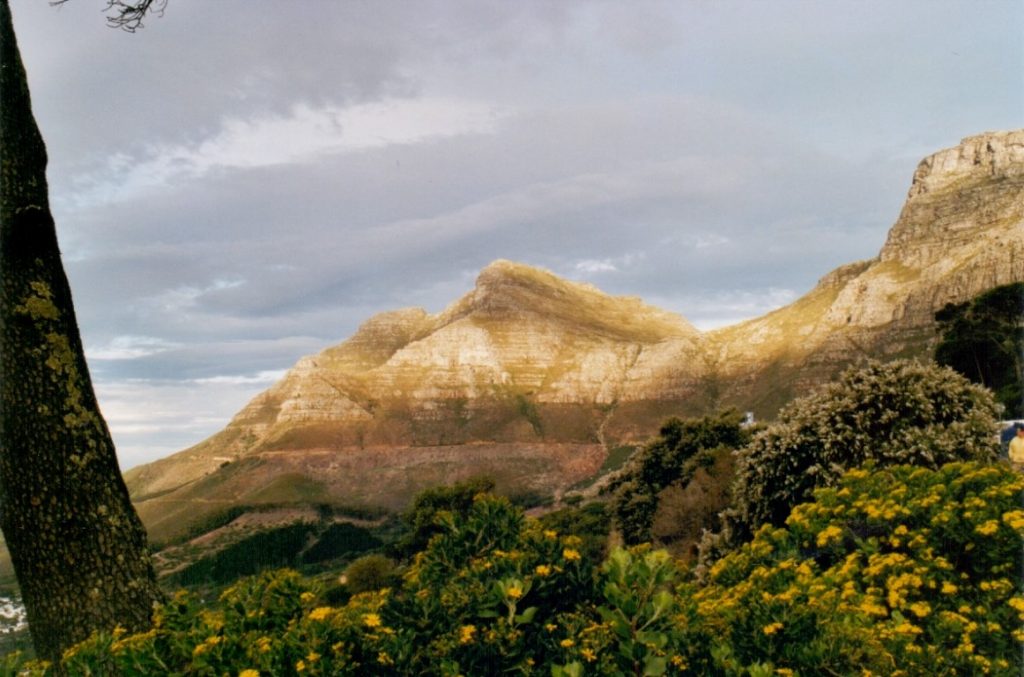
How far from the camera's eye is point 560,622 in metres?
3.46

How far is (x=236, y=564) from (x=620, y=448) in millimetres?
85372

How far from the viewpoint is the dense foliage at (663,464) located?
2795 cm

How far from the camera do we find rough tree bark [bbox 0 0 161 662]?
6.02 meters

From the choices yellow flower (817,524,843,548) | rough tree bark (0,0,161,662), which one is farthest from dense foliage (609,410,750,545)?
rough tree bark (0,0,161,662)

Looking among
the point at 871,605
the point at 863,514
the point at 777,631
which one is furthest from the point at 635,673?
the point at 863,514

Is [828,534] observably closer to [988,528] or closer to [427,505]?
[988,528]

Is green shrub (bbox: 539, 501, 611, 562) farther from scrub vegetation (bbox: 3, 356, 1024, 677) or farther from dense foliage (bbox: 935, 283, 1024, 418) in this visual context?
dense foliage (bbox: 935, 283, 1024, 418)

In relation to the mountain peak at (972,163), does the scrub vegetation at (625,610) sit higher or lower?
lower

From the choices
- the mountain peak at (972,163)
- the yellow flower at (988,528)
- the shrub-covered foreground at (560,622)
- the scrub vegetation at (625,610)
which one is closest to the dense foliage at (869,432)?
the scrub vegetation at (625,610)

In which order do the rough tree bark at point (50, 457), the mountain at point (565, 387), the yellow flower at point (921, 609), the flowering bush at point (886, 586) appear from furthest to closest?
the mountain at point (565, 387) < the rough tree bark at point (50, 457) < the yellow flower at point (921, 609) < the flowering bush at point (886, 586)

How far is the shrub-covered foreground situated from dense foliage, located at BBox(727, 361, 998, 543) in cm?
602

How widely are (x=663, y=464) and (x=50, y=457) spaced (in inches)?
1033

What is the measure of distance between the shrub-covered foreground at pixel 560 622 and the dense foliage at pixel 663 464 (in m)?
21.9

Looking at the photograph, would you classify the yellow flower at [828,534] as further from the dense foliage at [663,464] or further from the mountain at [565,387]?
the mountain at [565,387]
